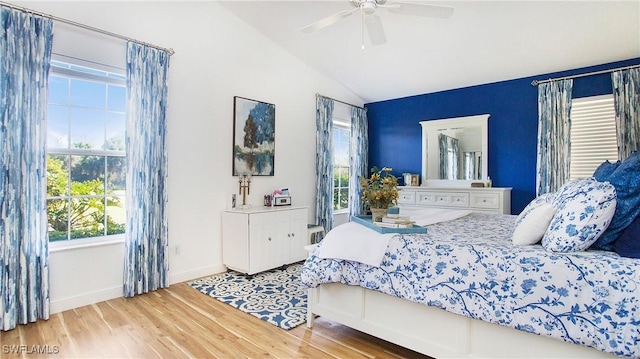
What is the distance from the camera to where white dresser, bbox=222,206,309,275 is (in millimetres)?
3729

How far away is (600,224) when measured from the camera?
5.50 feet

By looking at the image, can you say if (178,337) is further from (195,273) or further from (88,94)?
(88,94)

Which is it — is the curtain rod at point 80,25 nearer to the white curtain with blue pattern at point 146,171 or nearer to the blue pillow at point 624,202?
the white curtain with blue pattern at point 146,171

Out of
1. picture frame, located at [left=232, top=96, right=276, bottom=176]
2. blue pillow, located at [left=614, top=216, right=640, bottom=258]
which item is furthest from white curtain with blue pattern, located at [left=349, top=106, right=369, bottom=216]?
blue pillow, located at [left=614, top=216, right=640, bottom=258]

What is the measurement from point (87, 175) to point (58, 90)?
776 millimetres

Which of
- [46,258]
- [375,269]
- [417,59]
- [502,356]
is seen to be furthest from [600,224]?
[46,258]

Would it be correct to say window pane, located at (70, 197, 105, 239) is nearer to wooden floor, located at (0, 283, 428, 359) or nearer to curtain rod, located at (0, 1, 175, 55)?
wooden floor, located at (0, 283, 428, 359)

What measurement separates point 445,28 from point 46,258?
14.4ft

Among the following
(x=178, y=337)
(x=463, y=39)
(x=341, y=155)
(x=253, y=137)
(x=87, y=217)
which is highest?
(x=463, y=39)

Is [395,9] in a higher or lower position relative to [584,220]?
higher

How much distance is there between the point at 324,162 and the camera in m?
5.31

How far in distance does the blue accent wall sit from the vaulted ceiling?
16 centimetres

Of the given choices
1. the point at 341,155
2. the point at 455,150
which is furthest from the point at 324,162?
the point at 455,150

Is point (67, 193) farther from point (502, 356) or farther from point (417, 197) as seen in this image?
point (417, 197)
